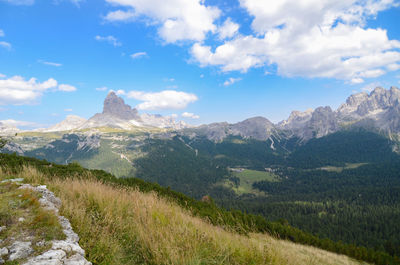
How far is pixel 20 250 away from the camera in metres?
3.97

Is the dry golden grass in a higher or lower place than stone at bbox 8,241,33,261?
lower

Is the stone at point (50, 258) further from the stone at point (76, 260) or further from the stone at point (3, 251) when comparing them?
the stone at point (3, 251)

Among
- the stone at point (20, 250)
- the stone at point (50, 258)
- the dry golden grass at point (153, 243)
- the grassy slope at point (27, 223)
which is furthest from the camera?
the dry golden grass at point (153, 243)

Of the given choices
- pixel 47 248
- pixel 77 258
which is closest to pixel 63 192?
pixel 47 248

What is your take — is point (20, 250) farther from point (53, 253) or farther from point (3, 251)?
point (53, 253)

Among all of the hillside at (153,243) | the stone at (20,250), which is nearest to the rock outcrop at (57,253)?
the stone at (20,250)

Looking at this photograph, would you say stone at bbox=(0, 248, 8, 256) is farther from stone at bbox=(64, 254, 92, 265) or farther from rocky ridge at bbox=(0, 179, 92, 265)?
stone at bbox=(64, 254, 92, 265)

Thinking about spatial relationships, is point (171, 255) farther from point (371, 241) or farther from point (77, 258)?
point (371, 241)

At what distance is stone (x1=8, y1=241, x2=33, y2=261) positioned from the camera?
3800mm

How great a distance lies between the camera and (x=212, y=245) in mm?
5375

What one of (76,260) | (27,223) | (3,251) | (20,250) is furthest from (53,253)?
(27,223)

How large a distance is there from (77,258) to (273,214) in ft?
525

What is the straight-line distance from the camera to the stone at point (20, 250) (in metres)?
3.80

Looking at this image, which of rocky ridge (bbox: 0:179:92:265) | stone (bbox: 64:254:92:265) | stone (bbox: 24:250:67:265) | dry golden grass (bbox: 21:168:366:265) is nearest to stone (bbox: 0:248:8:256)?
rocky ridge (bbox: 0:179:92:265)
